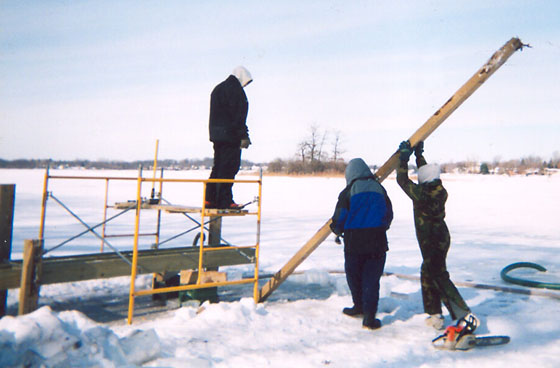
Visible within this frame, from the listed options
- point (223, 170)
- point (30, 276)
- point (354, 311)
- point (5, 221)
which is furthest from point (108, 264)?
point (354, 311)

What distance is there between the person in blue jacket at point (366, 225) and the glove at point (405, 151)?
1.36 feet

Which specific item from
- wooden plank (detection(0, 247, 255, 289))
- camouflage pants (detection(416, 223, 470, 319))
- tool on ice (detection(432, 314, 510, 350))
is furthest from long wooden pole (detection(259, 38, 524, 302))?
tool on ice (detection(432, 314, 510, 350))

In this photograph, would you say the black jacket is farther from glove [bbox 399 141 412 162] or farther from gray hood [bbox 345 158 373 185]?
glove [bbox 399 141 412 162]

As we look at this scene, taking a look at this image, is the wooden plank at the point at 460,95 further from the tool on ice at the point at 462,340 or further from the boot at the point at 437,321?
the tool on ice at the point at 462,340

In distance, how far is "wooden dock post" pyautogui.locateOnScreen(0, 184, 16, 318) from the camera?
4.71 meters

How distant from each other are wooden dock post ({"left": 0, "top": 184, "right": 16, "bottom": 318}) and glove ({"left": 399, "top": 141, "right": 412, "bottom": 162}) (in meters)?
4.22

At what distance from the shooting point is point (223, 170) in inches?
229

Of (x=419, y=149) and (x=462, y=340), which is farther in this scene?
(x=419, y=149)

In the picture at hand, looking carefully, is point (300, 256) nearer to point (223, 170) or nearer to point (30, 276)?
point (223, 170)

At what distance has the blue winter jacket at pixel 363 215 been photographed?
4.85 meters

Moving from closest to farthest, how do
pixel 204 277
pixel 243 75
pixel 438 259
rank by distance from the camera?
pixel 438 259, pixel 204 277, pixel 243 75

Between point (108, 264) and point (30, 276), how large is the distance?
85 cm

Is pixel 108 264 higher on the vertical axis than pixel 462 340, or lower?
higher

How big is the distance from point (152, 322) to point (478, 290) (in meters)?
4.85
